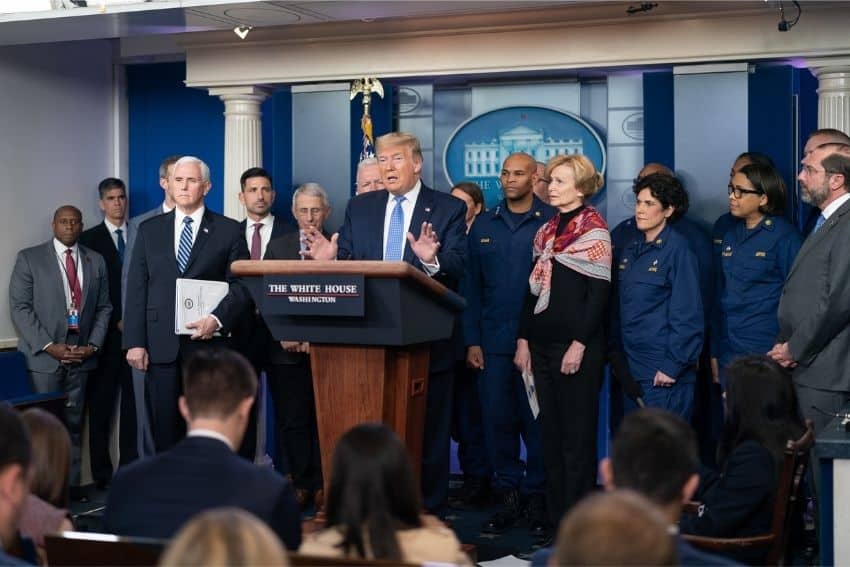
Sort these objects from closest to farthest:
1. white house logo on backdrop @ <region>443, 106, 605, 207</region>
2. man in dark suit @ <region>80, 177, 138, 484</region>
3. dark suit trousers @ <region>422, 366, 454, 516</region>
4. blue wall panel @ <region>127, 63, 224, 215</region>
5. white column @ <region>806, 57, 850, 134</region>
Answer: dark suit trousers @ <region>422, 366, 454, 516</region>
white column @ <region>806, 57, 850, 134</region>
man in dark suit @ <region>80, 177, 138, 484</region>
white house logo on backdrop @ <region>443, 106, 605, 207</region>
blue wall panel @ <region>127, 63, 224, 215</region>

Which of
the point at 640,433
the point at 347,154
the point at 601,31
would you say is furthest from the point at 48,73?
the point at 640,433

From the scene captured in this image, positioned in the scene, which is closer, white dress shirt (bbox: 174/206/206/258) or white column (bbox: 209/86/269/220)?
white dress shirt (bbox: 174/206/206/258)

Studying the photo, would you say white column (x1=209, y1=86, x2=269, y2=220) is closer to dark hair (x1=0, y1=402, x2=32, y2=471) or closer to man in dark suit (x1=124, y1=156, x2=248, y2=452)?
man in dark suit (x1=124, y1=156, x2=248, y2=452)

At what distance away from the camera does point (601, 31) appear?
686cm

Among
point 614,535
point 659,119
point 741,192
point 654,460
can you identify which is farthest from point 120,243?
point 614,535

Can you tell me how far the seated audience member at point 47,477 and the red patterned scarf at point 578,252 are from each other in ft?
8.99

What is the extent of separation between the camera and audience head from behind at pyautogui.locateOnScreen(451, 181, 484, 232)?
23.1 ft

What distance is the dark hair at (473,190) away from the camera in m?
7.07

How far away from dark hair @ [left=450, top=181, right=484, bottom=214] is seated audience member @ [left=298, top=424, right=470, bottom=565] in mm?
4582

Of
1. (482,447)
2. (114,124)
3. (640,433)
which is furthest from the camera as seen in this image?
(114,124)

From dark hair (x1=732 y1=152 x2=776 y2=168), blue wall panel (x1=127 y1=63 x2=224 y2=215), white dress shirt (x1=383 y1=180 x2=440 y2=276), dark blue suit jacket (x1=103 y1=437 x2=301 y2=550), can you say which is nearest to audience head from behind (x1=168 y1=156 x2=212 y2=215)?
white dress shirt (x1=383 y1=180 x2=440 y2=276)

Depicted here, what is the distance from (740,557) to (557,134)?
4.24 meters

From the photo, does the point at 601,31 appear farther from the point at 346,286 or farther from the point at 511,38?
the point at 346,286

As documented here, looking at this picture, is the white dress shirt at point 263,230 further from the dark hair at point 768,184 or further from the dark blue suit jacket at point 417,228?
the dark hair at point 768,184
